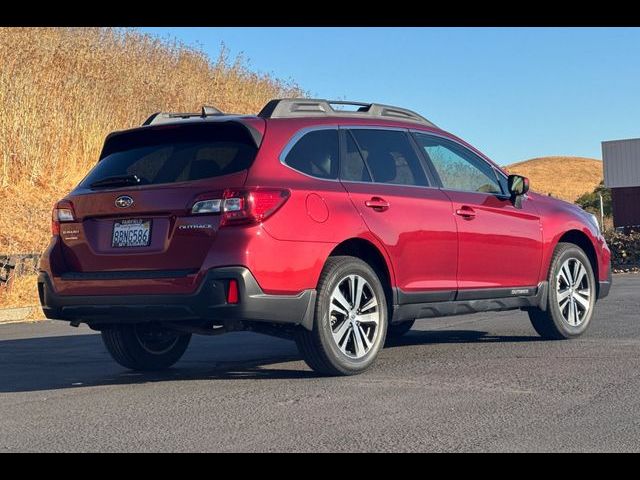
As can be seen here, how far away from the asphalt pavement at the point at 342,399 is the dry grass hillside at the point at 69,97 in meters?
9.65

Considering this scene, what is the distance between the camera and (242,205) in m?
6.59

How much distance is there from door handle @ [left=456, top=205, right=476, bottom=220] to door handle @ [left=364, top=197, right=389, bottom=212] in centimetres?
92

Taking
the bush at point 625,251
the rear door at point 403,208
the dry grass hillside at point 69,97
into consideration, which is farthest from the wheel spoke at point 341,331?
the bush at point 625,251

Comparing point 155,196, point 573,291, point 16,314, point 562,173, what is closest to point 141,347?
point 155,196

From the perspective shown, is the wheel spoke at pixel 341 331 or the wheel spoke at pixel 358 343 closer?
the wheel spoke at pixel 341 331

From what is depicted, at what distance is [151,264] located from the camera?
6.77 metres

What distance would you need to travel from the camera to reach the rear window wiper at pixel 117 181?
7078 millimetres

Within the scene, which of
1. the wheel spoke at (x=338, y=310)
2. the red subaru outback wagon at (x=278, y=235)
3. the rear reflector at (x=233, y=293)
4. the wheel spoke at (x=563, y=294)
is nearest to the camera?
the rear reflector at (x=233, y=293)

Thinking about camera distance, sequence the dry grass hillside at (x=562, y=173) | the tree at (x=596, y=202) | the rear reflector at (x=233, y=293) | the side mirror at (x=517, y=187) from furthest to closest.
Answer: the dry grass hillside at (x=562, y=173)
the tree at (x=596, y=202)
the side mirror at (x=517, y=187)
the rear reflector at (x=233, y=293)

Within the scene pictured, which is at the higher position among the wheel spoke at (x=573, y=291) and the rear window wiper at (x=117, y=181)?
the rear window wiper at (x=117, y=181)

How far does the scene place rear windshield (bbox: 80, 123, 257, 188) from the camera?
692 centimetres

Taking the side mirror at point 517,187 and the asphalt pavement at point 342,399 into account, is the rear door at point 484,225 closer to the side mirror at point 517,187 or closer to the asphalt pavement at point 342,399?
the side mirror at point 517,187

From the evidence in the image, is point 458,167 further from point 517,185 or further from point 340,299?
point 340,299
